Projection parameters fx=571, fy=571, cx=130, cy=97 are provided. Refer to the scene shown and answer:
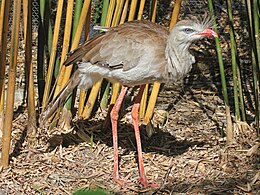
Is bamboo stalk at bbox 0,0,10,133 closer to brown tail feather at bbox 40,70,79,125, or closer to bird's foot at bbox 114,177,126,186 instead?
brown tail feather at bbox 40,70,79,125

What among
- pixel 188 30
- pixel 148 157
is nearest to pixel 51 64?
pixel 148 157

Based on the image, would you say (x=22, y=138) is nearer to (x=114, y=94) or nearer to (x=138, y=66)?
(x=114, y=94)

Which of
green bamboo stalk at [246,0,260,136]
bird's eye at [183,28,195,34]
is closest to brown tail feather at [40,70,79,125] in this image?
bird's eye at [183,28,195,34]

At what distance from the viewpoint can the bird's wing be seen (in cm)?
250

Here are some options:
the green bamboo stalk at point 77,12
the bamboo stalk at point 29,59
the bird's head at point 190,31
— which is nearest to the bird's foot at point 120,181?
the bamboo stalk at point 29,59

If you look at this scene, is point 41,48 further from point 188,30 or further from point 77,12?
point 188,30

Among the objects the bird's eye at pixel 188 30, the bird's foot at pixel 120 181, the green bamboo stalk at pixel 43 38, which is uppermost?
the bird's eye at pixel 188 30

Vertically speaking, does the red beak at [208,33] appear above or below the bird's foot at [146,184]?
above

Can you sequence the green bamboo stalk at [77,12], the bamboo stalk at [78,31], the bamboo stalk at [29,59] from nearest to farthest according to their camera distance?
the bamboo stalk at [29,59] → the bamboo stalk at [78,31] → the green bamboo stalk at [77,12]

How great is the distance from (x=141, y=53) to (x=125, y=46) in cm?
9

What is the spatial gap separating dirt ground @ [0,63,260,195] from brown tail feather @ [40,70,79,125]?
0.59 ft

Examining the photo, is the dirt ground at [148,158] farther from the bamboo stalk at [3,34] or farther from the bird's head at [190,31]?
the bird's head at [190,31]

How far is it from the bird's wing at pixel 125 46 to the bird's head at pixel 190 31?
0.10 metres

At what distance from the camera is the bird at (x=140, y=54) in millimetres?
2455
